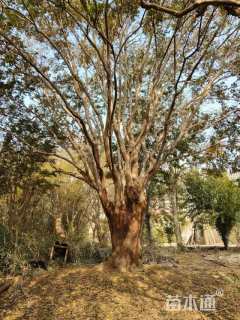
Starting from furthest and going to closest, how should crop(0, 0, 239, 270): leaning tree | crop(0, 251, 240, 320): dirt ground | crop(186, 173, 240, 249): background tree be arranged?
1. crop(186, 173, 240, 249): background tree
2. crop(0, 0, 239, 270): leaning tree
3. crop(0, 251, 240, 320): dirt ground

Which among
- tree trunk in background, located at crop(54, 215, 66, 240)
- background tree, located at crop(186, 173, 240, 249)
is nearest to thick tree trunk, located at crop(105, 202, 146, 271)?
tree trunk in background, located at crop(54, 215, 66, 240)

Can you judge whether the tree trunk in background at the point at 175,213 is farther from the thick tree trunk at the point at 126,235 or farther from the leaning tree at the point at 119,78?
the thick tree trunk at the point at 126,235

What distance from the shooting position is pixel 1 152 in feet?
26.3

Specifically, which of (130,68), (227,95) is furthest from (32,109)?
(227,95)

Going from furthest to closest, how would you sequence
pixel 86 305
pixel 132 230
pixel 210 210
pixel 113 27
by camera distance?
pixel 210 210, pixel 113 27, pixel 132 230, pixel 86 305

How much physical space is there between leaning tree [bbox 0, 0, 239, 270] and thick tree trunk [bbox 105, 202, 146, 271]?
18mm

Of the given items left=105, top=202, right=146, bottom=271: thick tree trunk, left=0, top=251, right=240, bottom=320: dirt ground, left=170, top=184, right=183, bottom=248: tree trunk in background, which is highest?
left=170, top=184, right=183, bottom=248: tree trunk in background

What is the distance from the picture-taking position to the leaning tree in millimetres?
5852

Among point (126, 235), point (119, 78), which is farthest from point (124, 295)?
point (119, 78)

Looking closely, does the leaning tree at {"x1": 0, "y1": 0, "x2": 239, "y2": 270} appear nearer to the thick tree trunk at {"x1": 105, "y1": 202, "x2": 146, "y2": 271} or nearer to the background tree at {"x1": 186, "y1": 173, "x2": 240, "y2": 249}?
the thick tree trunk at {"x1": 105, "y1": 202, "x2": 146, "y2": 271}

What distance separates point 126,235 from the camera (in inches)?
241

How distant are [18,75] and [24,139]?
158 cm

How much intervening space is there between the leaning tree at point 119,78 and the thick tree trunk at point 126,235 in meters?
0.02

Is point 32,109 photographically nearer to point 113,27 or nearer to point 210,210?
point 113,27
